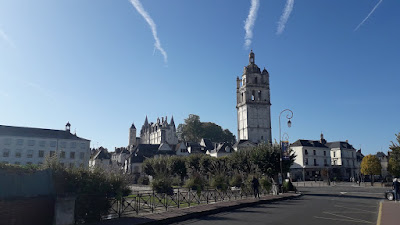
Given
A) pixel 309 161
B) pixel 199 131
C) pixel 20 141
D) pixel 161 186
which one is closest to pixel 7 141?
pixel 20 141

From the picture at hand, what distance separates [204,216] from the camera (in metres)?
14.1

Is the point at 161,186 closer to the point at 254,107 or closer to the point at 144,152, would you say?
the point at 144,152

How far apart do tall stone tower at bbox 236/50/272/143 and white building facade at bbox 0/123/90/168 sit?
41821 mm

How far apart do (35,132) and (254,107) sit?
180 feet

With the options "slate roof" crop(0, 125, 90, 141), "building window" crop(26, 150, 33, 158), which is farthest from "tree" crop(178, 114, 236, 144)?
"building window" crop(26, 150, 33, 158)

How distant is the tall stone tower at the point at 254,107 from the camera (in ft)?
271

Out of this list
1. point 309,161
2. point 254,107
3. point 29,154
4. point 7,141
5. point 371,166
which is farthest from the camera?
point 254,107

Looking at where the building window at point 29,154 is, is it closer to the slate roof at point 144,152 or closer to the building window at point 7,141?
the building window at point 7,141

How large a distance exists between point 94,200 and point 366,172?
60.1 metres

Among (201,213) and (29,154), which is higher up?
(29,154)

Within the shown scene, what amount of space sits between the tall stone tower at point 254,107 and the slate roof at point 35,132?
4283 cm

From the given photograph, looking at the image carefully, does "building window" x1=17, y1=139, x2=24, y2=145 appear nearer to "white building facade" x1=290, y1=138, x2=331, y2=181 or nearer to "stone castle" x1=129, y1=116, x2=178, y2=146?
"stone castle" x1=129, y1=116, x2=178, y2=146

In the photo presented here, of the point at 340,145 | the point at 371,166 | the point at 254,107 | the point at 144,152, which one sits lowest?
the point at 371,166

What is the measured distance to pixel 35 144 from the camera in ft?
202
